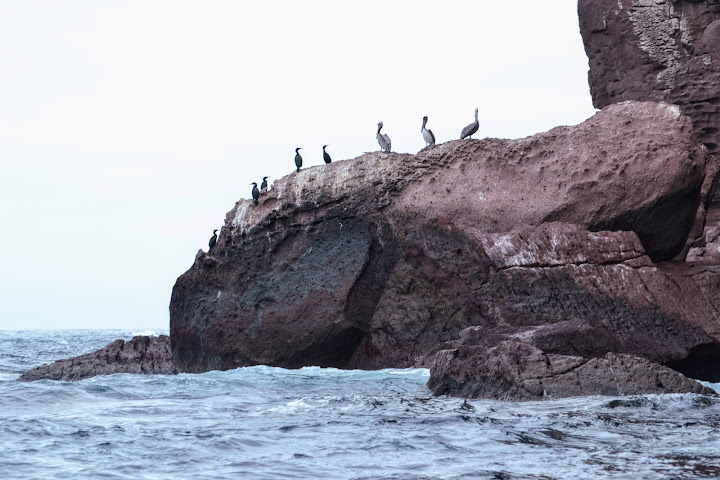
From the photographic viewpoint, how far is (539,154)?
1906 centimetres

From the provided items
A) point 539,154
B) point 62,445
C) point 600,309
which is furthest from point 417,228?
point 62,445

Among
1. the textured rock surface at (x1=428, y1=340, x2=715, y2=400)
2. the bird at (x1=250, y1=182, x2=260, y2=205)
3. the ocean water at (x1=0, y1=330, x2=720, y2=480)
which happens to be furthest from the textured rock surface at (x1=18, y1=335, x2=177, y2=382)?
the textured rock surface at (x1=428, y1=340, x2=715, y2=400)

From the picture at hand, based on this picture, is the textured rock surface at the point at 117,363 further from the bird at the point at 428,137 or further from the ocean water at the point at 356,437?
the bird at the point at 428,137

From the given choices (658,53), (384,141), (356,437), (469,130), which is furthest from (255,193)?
(658,53)

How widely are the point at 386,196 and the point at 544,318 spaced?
4628 millimetres

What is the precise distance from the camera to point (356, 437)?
423 inches

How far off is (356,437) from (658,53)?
22061mm

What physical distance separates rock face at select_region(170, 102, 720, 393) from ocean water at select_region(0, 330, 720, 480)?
3.26 meters

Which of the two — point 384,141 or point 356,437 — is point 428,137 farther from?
point 356,437

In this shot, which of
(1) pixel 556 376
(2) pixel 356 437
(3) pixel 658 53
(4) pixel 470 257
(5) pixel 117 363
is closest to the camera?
(2) pixel 356 437

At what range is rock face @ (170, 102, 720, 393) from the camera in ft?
53.7

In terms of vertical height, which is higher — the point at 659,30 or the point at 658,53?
the point at 659,30

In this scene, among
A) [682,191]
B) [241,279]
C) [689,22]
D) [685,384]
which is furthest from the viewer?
[689,22]

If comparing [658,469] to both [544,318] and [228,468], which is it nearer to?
[228,468]
